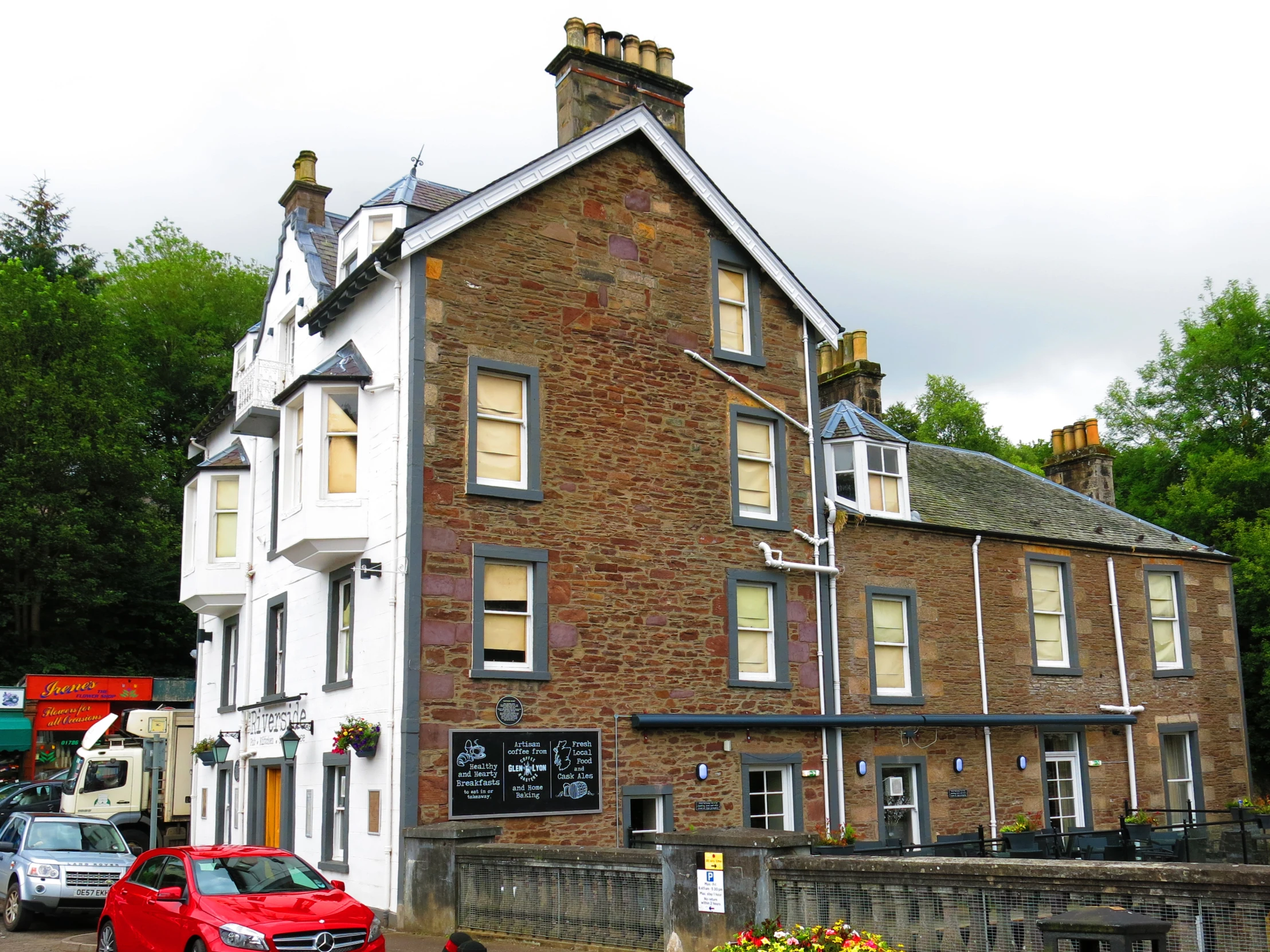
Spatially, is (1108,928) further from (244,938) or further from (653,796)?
(653,796)

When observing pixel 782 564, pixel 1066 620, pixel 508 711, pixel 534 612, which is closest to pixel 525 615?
pixel 534 612

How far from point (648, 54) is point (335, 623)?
12444 mm

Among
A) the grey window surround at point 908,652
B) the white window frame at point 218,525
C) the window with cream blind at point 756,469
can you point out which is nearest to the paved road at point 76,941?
the white window frame at point 218,525

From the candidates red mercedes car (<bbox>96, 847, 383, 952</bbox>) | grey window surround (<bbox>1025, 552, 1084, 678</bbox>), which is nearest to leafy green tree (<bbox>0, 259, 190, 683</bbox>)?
red mercedes car (<bbox>96, 847, 383, 952</bbox>)

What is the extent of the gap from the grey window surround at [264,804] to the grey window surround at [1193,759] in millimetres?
18729

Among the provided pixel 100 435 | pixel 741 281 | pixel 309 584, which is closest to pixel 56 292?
pixel 100 435

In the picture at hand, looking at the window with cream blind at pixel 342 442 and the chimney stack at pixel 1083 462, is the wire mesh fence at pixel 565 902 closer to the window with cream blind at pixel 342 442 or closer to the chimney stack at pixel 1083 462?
the window with cream blind at pixel 342 442

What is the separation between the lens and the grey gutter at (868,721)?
66.0 feet

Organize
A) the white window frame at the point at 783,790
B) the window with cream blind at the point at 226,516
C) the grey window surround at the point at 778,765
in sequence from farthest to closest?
the window with cream blind at the point at 226,516
the white window frame at the point at 783,790
the grey window surround at the point at 778,765

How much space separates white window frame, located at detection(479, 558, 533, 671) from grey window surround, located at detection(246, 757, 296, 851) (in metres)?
5.45

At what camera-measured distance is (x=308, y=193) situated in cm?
2784

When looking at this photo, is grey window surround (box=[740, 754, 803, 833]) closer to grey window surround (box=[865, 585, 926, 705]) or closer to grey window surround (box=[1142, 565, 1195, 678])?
grey window surround (box=[865, 585, 926, 705])

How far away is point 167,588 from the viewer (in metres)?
43.5

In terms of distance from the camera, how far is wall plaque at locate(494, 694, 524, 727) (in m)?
18.5
